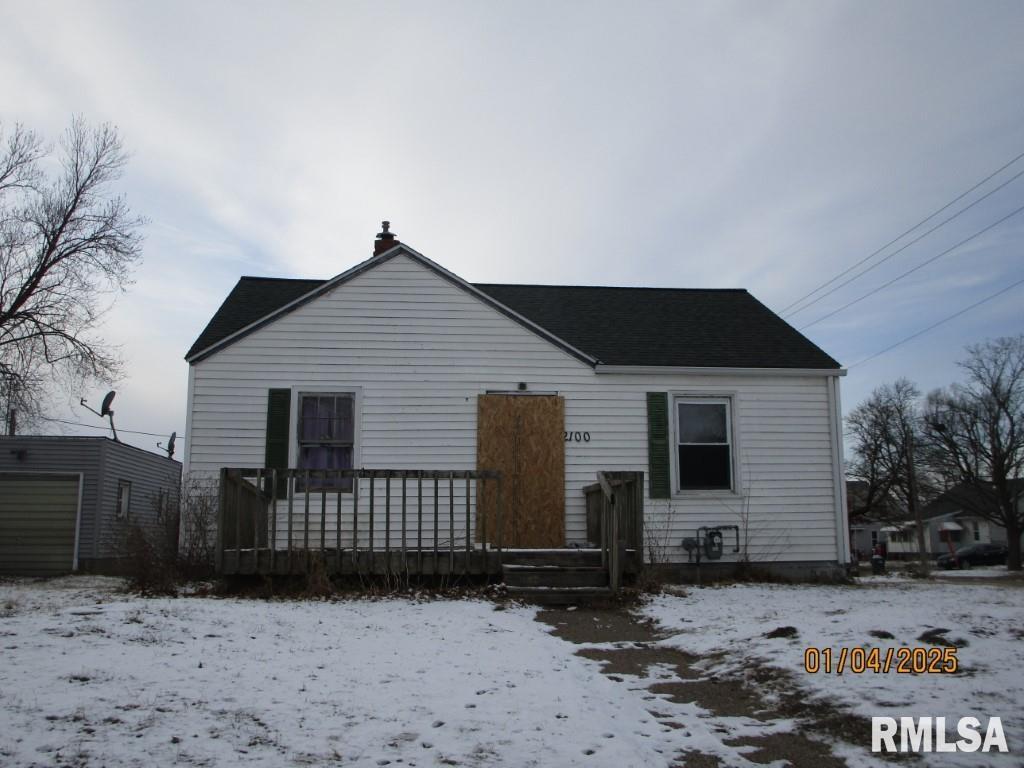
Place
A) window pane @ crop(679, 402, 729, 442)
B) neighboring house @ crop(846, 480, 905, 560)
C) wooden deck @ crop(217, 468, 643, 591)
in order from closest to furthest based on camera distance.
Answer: wooden deck @ crop(217, 468, 643, 591) < window pane @ crop(679, 402, 729, 442) < neighboring house @ crop(846, 480, 905, 560)

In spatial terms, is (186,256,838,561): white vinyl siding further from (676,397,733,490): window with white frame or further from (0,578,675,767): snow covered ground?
(0,578,675,767): snow covered ground

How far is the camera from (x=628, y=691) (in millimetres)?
4922

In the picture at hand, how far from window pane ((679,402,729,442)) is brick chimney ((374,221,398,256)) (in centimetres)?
567

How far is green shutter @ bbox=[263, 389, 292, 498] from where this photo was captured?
37.0 ft

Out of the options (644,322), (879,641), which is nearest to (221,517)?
(879,641)

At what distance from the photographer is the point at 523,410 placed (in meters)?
11.8

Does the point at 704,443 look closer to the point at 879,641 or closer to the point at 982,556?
the point at 879,641

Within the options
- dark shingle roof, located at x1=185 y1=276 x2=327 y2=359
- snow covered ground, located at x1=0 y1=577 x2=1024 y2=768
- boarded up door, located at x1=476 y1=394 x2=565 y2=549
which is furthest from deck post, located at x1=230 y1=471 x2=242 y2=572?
boarded up door, located at x1=476 y1=394 x2=565 y2=549

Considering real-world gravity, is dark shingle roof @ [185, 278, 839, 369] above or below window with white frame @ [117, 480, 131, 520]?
above

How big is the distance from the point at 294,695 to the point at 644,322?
10.3m

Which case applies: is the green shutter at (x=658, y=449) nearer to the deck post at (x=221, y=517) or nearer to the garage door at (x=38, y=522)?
the deck post at (x=221, y=517)

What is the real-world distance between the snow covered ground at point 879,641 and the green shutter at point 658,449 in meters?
2.52

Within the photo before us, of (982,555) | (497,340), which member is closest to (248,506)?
(497,340)

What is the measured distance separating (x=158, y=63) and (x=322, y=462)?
636 centimetres
